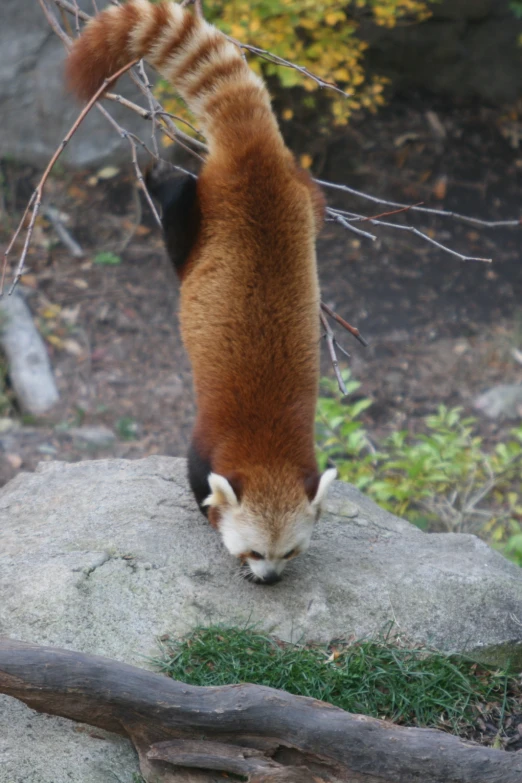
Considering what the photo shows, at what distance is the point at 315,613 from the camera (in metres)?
3.08

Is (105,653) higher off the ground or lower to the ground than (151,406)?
higher

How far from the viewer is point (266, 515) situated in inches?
117

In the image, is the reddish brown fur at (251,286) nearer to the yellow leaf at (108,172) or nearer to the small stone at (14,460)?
the small stone at (14,460)

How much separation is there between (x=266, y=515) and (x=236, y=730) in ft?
2.58

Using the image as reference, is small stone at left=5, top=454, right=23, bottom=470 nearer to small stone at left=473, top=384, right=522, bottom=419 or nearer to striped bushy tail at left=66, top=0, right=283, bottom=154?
striped bushy tail at left=66, top=0, right=283, bottom=154

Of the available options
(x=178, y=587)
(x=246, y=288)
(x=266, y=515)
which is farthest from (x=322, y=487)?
(x=246, y=288)

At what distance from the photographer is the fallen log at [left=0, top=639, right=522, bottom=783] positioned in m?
2.29

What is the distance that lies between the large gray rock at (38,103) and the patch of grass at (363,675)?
5.35 metres

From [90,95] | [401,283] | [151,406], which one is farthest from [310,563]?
[401,283]

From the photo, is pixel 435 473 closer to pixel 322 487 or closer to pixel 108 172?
pixel 322 487

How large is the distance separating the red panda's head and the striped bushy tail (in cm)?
117

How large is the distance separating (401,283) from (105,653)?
4.96m

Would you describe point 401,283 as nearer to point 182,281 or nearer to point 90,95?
point 182,281

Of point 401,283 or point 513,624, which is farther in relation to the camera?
point 401,283
